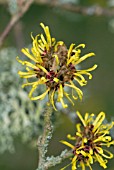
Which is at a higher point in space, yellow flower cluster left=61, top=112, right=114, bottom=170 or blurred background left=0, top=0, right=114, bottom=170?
blurred background left=0, top=0, right=114, bottom=170

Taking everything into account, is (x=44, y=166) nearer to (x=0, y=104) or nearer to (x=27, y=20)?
(x=0, y=104)

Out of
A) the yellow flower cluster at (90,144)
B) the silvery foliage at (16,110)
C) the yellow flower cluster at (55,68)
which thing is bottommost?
the yellow flower cluster at (90,144)

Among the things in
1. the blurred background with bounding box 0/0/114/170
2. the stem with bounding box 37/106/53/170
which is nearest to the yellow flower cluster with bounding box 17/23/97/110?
the stem with bounding box 37/106/53/170

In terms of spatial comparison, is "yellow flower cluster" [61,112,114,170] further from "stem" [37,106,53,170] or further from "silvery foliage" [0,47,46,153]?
"silvery foliage" [0,47,46,153]

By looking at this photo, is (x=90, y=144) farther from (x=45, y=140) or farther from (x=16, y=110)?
(x=16, y=110)

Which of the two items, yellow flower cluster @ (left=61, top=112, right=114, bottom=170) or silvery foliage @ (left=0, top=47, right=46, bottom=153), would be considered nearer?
yellow flower cluster @ (left=61, top=112, right=114, bottom=170)

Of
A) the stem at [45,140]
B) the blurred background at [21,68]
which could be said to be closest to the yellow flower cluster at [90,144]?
the stem at [45,140]

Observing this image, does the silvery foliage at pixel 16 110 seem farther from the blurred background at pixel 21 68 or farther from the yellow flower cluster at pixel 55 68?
the yellow flower cluster at pixel 55 68
